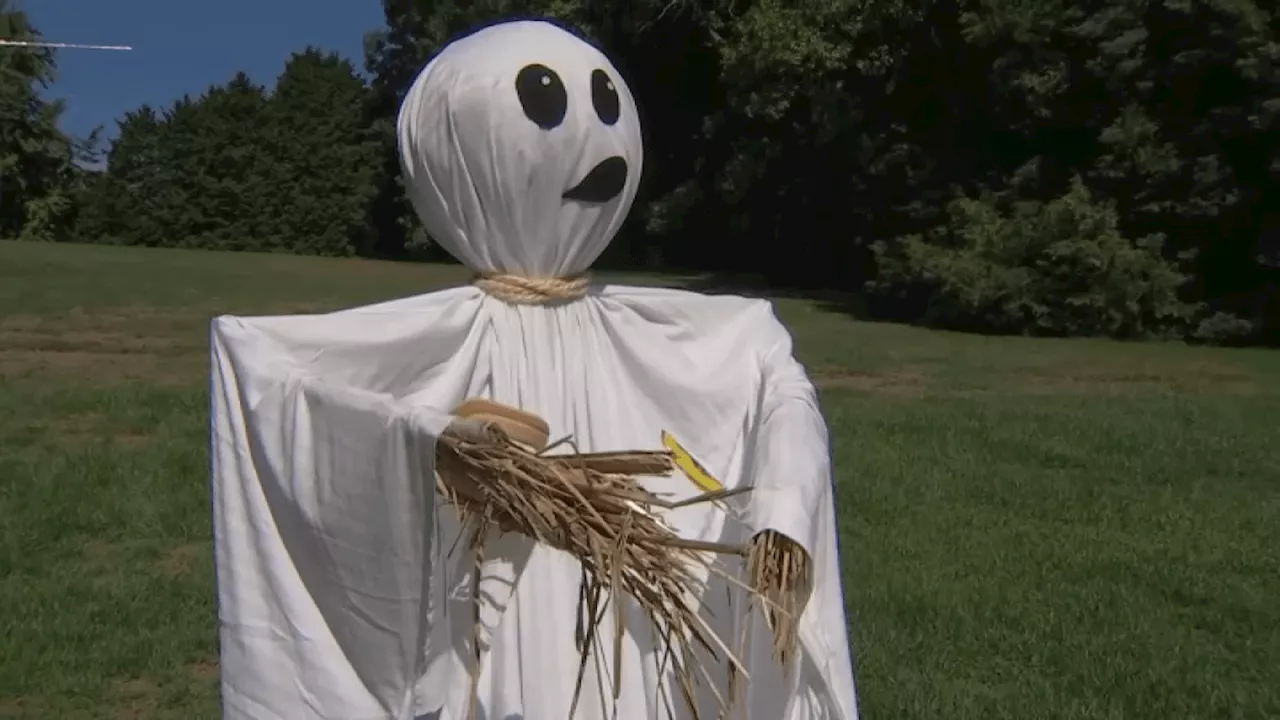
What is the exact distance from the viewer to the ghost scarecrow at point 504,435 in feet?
8.84

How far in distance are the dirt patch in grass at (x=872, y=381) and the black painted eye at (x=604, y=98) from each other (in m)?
10.5

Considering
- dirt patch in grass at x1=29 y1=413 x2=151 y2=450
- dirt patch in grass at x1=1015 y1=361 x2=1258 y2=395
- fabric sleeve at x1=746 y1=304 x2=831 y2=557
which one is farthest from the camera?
dirt patch in grass at x1=1015 y1=361 x2=1258 y2=395

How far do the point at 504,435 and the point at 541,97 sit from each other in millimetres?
923

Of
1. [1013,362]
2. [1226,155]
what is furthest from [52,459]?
[1226,155]

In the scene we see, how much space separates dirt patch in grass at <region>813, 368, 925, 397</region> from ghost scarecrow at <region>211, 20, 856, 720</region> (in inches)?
413

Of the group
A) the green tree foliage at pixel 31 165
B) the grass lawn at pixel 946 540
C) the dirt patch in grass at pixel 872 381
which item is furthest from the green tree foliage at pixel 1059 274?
the green tree foliage at pixel 31 165

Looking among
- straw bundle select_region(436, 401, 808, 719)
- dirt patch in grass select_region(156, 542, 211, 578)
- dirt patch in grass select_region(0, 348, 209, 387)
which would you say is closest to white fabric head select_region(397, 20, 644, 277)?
straw bundle select_region(436, 401, 808, 719)

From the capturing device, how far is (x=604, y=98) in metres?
3.21

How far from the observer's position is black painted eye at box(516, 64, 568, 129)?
3086 mm

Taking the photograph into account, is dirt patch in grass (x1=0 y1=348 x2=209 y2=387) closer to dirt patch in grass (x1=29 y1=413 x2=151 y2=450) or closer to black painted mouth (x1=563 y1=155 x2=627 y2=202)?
dirt patch in grass (x1=29 y1=413 x2=151 y2=450)

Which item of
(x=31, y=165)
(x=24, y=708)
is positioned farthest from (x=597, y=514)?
(x=31, y=165)

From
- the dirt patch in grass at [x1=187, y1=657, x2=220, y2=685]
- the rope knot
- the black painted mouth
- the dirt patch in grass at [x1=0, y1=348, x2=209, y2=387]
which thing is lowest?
the dirt patch in grass at [x1=187, y1=657, x2=220, y2=685]

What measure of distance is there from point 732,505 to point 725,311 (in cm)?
51

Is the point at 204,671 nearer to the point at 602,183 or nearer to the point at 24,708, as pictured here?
the point at 24,708
